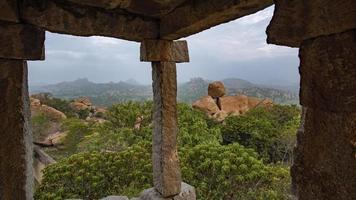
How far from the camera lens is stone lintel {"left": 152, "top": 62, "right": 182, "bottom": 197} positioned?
4.85 meters

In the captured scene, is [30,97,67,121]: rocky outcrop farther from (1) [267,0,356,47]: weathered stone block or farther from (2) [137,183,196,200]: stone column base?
(1) [267,0,356,47]: weathered stone block

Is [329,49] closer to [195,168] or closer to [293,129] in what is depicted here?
[195,168]

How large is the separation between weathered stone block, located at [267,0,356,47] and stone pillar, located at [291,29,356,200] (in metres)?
0.06

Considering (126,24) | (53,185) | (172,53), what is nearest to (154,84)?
(172,53)

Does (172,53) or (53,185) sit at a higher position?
(172,53)

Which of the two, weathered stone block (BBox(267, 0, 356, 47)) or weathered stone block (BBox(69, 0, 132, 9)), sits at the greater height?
weathered stone block (BBox(69, 0, 132, 9))

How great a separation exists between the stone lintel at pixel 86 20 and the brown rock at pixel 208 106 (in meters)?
20.5

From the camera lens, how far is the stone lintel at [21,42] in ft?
11.0

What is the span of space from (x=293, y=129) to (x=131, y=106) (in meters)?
8.81

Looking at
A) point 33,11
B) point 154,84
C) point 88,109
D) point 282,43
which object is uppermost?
point 33,11

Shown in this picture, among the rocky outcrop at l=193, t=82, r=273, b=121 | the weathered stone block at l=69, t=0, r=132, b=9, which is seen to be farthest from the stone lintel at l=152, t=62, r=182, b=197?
the rocky outcrop at l=193, t=82, r=273, b=121

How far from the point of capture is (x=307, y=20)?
1.85 m

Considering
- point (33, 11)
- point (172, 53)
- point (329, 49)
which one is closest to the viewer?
point (329, 49)

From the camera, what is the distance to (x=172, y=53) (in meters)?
4.89
